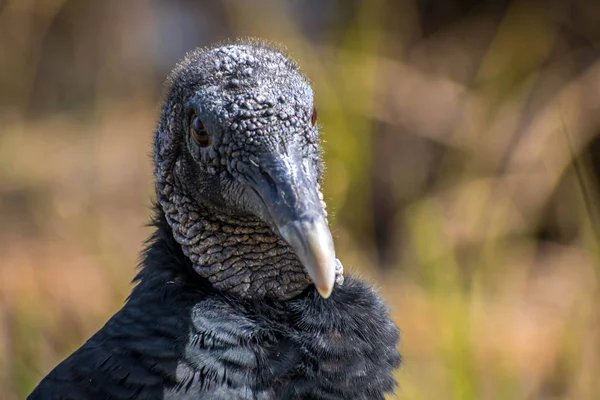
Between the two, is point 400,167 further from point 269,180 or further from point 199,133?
point 269,180

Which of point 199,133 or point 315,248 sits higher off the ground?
point 199,133

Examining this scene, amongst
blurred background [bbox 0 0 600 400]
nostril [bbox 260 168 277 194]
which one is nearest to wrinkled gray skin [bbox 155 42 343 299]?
nostril [bbox 260 168 277 194]

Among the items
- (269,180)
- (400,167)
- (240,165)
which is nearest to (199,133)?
(240,165)

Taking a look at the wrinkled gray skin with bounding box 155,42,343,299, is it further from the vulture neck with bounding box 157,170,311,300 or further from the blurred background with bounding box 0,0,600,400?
the blurred background with bounding box 0,0,600,400

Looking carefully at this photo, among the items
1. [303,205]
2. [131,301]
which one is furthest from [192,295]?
[303,205]

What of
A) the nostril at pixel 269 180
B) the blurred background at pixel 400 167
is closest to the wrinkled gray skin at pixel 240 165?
the nostril at pixel 269 180

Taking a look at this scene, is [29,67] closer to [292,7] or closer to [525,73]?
[292,7]

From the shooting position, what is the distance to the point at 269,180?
2.18m

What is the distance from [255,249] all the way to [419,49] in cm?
471

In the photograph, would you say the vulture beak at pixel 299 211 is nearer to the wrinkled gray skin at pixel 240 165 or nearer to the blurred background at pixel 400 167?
the wrinkled gray skin at pixel 240 165

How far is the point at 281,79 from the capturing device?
236 cm

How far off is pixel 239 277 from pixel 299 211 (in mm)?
374

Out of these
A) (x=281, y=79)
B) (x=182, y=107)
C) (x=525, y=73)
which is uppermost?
(x=525, y=73)

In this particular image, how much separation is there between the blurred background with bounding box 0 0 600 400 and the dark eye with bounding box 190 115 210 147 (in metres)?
1.90
